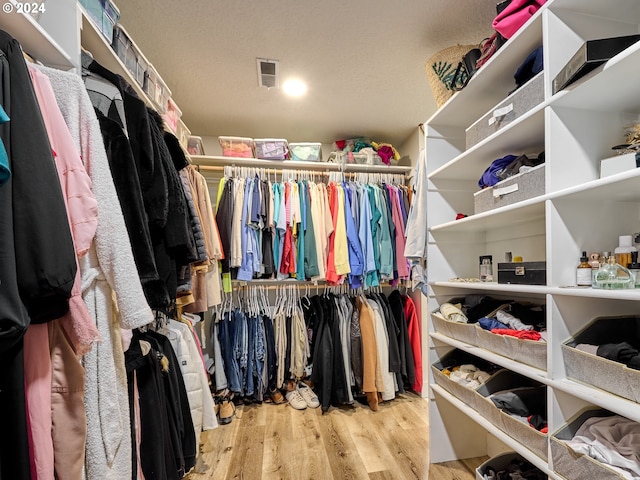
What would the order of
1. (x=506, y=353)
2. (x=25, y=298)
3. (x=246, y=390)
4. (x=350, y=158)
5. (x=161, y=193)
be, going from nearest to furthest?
1. (x=25, y=298)
2. (x=161, y=193)
3. (x=506, y=353)
4. (x=246, y=390)
5. (x=350, y=158)

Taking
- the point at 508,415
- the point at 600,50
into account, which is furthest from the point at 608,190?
the point at 508,415

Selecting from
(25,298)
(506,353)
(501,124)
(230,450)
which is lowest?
(230,450)

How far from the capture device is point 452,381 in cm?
146

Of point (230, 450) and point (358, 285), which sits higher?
point (358, 285)

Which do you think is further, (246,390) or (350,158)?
(350,158)

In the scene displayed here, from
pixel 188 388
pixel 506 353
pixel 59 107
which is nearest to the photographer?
pixel 59 107

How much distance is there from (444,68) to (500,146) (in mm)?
570

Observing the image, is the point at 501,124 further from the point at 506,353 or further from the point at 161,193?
the point at 161,193

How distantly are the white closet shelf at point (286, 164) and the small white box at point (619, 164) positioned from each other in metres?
1.77

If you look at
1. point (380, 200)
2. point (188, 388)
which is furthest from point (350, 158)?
point (188, 388)

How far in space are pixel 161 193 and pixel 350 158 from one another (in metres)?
1.81

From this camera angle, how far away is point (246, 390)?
7.80 feet

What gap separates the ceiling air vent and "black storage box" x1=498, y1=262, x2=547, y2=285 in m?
1.61

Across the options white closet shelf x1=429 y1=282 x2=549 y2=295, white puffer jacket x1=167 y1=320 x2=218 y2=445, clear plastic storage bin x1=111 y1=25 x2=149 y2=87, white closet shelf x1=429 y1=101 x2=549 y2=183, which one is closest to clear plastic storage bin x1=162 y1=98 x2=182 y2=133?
clear plastic storage bin x1=111 y1=25 x2=149 y2=87
